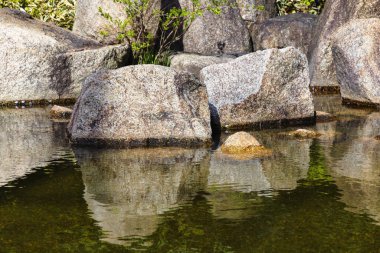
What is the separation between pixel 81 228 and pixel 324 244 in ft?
7.10

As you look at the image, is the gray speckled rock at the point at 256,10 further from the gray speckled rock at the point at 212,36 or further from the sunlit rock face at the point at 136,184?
the sunlit rock face at the point at 136,184

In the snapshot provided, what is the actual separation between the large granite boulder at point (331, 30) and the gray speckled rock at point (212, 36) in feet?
10.2

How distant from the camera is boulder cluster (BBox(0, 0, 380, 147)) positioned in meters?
11.1

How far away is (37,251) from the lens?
634 cm

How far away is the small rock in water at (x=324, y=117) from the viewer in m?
13.5

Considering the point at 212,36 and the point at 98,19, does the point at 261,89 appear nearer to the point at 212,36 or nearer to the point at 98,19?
the point at 98,19

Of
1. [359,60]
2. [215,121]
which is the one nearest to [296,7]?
[359,60]

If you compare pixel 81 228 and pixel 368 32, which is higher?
pixel 368 32

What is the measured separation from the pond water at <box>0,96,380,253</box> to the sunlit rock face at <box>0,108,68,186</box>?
1.2 inches

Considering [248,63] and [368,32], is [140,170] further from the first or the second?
[368,32]

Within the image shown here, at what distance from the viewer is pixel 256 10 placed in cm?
2342

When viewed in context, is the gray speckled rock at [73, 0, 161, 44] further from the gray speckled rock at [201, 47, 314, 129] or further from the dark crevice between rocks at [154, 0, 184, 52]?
the gray speckled rock at [201, 47, 314, 129]

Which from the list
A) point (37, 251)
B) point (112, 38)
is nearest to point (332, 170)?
point (37, 251)

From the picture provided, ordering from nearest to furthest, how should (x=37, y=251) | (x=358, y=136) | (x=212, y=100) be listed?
(x=37, y=251) → (x=358, y=136) → (x=212, y=100)
